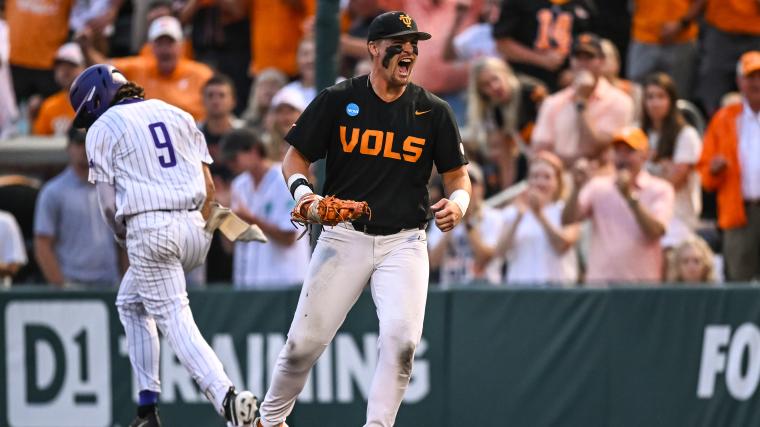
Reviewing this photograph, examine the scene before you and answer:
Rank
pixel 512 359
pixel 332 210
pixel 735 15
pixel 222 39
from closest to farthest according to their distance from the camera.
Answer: pixel 332 210 → pixel 512 359 → pixel 735 15 → pixel 222 39

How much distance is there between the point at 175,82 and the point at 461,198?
684 cm

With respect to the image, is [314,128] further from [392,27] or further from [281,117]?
[281,117]

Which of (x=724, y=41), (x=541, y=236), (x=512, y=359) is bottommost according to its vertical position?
(x=512, y=359)

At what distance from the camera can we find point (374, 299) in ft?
28.9

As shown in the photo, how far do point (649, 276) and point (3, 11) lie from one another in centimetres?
871

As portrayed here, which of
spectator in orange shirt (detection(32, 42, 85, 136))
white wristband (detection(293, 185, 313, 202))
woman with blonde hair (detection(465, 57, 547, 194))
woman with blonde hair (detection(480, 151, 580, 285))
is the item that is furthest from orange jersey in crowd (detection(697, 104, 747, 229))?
spectator in orange shirt (detection(32, 42, 85, 136))

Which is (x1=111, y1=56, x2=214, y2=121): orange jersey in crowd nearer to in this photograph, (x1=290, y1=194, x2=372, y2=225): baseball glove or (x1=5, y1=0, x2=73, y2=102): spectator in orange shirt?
(x1=5, y1=0, x2=73, y2=102): spectator in orange shirt

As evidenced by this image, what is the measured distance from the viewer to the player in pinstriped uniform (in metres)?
9.26

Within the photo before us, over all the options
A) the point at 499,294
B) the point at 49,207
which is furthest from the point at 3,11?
the point at 499,294

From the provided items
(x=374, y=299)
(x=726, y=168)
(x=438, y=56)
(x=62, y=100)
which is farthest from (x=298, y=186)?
(x=62, y=100)

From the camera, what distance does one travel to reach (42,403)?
12039 millimetres

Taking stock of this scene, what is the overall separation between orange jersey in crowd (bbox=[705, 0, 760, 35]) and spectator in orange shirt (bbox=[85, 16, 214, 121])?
5.00 meters

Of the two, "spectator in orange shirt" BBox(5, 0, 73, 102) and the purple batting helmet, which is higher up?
"spectator in orange shirt" BBox(5, 0, 73, 102)

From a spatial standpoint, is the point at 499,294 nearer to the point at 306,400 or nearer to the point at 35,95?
the point at 306,400
